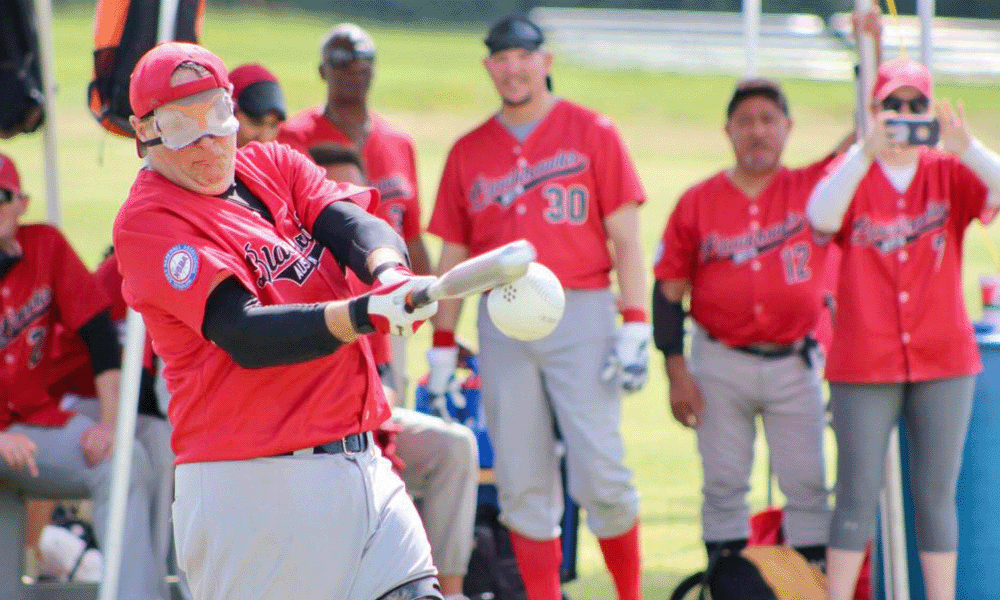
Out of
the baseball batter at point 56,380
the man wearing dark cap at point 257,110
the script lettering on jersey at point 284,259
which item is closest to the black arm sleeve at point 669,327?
the man wearing dark cap at point 257,110

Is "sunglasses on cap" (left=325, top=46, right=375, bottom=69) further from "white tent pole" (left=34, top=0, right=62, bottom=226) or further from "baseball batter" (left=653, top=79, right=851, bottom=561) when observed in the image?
"baseball batter" (left=653, top=79, right=851, bottom=561)

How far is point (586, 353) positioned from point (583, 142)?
777 mm

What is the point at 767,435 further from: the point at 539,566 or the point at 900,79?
the point at 900,79

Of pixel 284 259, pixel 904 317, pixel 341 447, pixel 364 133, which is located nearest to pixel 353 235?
pixel 284 259

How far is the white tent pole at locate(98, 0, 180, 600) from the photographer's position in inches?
169

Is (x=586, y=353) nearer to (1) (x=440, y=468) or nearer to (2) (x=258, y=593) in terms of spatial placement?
(1) (x=440, y=468)

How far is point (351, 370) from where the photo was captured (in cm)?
329

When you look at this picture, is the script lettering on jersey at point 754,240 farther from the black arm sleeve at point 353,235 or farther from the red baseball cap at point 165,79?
the red baseball cap at point 165,79

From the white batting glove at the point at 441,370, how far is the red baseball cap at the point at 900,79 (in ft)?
5.86

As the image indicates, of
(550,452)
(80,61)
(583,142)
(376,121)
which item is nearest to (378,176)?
(376,121)

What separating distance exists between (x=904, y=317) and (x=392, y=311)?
242cm

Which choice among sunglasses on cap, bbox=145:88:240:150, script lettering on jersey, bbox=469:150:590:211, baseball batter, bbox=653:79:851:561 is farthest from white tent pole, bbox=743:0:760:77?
sunglasses on cap, bbox=145:88:240:150

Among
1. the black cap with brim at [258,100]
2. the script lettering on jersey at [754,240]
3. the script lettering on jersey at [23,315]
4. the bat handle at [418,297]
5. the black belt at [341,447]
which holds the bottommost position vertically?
the black belt at [341,447]

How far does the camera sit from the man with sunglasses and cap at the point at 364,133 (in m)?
5.89
